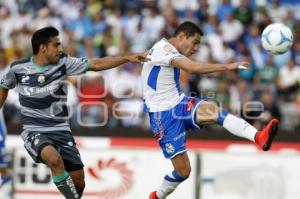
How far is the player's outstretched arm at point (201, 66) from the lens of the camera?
31.9 ft

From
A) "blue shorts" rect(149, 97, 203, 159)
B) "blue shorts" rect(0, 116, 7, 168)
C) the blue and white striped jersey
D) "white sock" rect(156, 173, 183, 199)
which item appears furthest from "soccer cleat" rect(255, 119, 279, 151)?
"blue shorts" rect(0, 116, 7, 168)

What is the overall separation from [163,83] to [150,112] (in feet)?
1.57

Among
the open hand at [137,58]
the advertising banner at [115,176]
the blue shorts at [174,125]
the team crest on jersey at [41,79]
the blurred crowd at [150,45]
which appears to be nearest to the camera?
the open hand at [137,58]

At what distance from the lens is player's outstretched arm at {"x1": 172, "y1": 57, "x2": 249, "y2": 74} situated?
9.73m

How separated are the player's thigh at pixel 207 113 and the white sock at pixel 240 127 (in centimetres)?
17

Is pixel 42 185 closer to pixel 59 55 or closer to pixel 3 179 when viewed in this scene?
pixel 3 179

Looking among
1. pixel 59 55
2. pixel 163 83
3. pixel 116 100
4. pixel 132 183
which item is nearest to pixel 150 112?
pixel 163 83

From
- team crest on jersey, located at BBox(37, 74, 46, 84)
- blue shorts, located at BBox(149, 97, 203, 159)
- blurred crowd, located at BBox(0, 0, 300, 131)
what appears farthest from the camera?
blurred crowd, located at BBox(0, 0, 300, 131)

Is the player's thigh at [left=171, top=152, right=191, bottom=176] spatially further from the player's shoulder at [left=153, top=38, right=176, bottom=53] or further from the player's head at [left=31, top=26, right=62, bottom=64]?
the player's head at [left=31, top=26, right=62, bottom=64]

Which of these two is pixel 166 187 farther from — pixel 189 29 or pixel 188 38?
pixel 189 29

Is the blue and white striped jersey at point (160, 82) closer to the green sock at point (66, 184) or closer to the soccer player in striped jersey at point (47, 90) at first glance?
the soccer player in striped jersey at point (47, 90)

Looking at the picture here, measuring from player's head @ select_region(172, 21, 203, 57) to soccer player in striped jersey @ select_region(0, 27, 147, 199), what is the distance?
2.44 ft

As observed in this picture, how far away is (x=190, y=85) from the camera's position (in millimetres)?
16891

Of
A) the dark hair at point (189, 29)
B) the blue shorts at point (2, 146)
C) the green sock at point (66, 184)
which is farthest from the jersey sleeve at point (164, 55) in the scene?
the blue shorts at point (2, 146)
